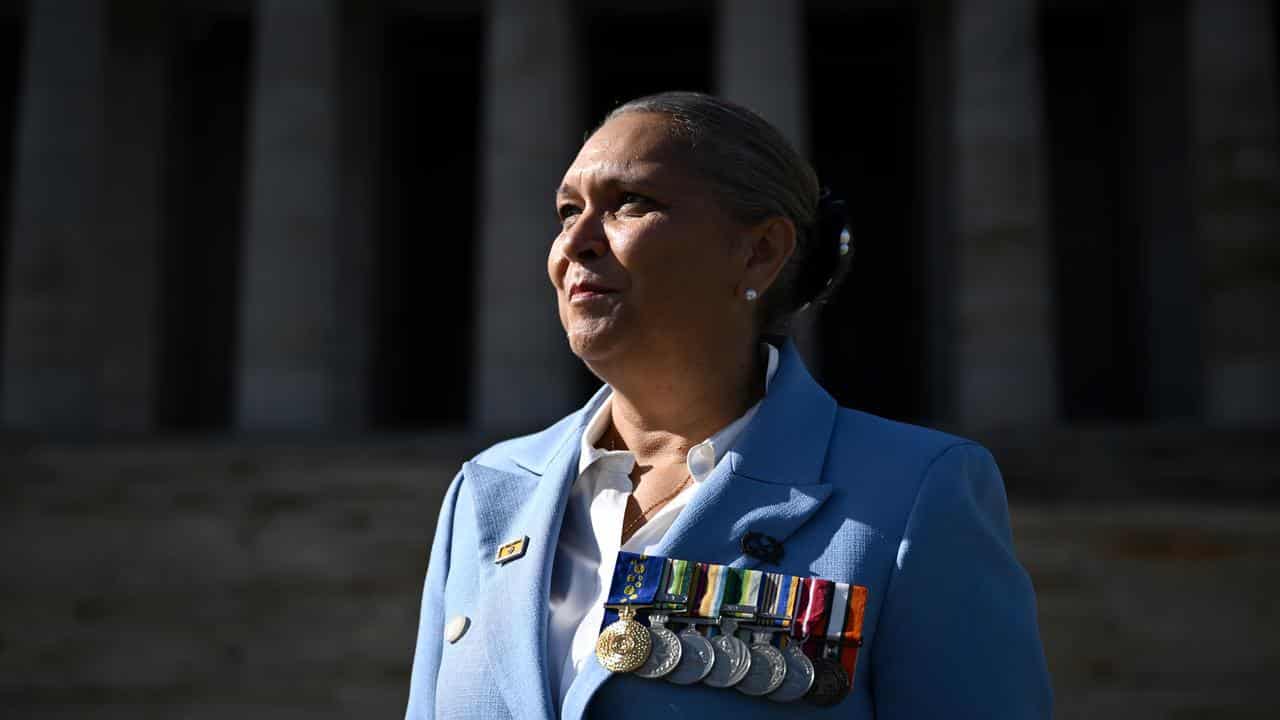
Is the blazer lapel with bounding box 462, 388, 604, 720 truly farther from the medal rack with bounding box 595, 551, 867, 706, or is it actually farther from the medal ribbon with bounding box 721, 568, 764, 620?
the medal ribbon with bounding box 721, 568, 764, 620

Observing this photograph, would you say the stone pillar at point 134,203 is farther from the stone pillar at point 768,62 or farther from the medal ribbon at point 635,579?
the medal ribbon at point 635,579

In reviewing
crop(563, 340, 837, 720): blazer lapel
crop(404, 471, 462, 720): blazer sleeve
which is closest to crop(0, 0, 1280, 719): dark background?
crop(404, 471, 462, 720): blazer sleeve

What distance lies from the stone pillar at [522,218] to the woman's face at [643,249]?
97.6ft

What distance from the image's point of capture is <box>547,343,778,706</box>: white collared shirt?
4457 mm

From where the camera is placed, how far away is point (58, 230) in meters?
35.9

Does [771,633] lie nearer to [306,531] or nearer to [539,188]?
[306,531]

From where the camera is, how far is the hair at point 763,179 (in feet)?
15.3

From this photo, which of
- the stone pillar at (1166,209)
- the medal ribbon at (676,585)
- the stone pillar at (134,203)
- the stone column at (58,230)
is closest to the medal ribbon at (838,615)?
the medal ribbon at (676,585)

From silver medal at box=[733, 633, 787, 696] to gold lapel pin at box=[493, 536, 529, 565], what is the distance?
1.07 metres

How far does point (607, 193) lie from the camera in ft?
15.5

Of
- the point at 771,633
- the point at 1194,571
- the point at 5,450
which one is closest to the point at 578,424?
the point at 771,633

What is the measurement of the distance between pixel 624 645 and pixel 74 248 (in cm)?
3638

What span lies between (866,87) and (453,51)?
18.8 meters

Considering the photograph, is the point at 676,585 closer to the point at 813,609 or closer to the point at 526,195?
the point at 813,609
